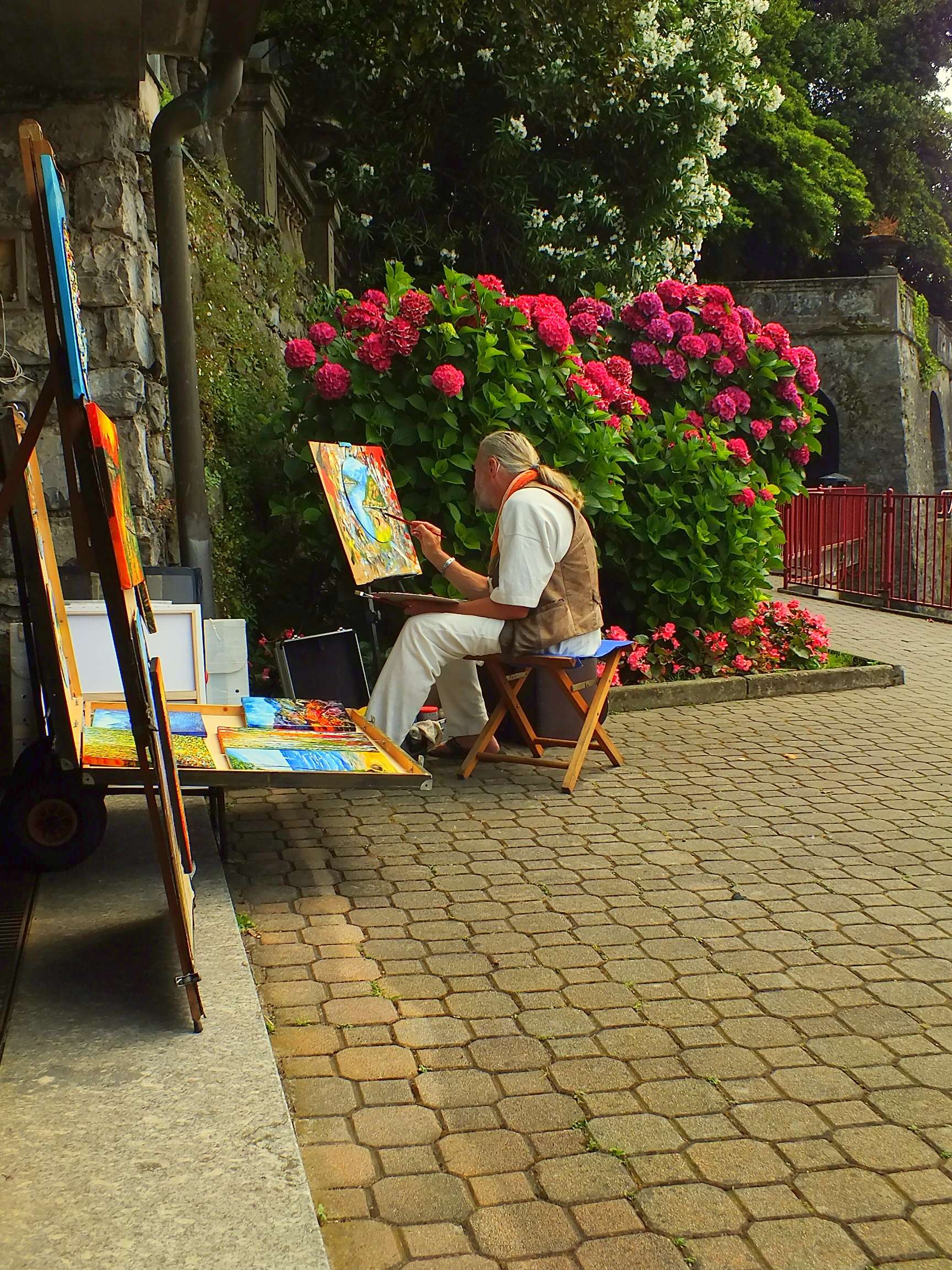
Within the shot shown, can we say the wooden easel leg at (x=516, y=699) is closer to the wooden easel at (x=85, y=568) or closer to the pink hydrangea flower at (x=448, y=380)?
the pink hydrangea flower at (x=448, y=380)

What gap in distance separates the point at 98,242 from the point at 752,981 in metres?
4.04

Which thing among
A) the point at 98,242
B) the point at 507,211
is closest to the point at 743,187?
the point at 507,211

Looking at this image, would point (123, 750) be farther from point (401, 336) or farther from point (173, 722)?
point (401, 336)

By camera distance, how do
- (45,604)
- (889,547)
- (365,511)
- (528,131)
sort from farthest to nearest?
(528,131) < (889,547) < (365,511) < (45,604)

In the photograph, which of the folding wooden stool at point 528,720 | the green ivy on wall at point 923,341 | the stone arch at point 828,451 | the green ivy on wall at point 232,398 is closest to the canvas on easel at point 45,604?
the folding wooden stool at point 528,720

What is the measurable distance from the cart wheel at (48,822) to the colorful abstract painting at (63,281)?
5.69 ft

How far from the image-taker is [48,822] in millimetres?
4105

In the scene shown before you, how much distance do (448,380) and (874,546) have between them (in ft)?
29.5

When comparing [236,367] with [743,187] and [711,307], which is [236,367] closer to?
[711,307]

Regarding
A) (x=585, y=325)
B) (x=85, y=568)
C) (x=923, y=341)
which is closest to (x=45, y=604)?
(x=85, y=568)

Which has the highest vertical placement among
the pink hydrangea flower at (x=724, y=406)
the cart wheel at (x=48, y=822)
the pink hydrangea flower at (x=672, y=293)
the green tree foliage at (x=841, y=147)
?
the green tree foliage at (x=841, y=147)

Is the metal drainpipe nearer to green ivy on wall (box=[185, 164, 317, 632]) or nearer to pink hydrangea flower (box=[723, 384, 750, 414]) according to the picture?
green ivy on wall (box=[185, 164, 317, 632])

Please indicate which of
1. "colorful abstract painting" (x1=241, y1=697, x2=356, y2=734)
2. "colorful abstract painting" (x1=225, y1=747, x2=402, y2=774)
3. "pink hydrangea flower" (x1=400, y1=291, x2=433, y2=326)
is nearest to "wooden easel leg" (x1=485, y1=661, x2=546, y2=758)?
"colorful abstract painting" (x1=241, y1=697, x2=356, y2=734)

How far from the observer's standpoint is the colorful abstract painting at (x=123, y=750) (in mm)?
3738
